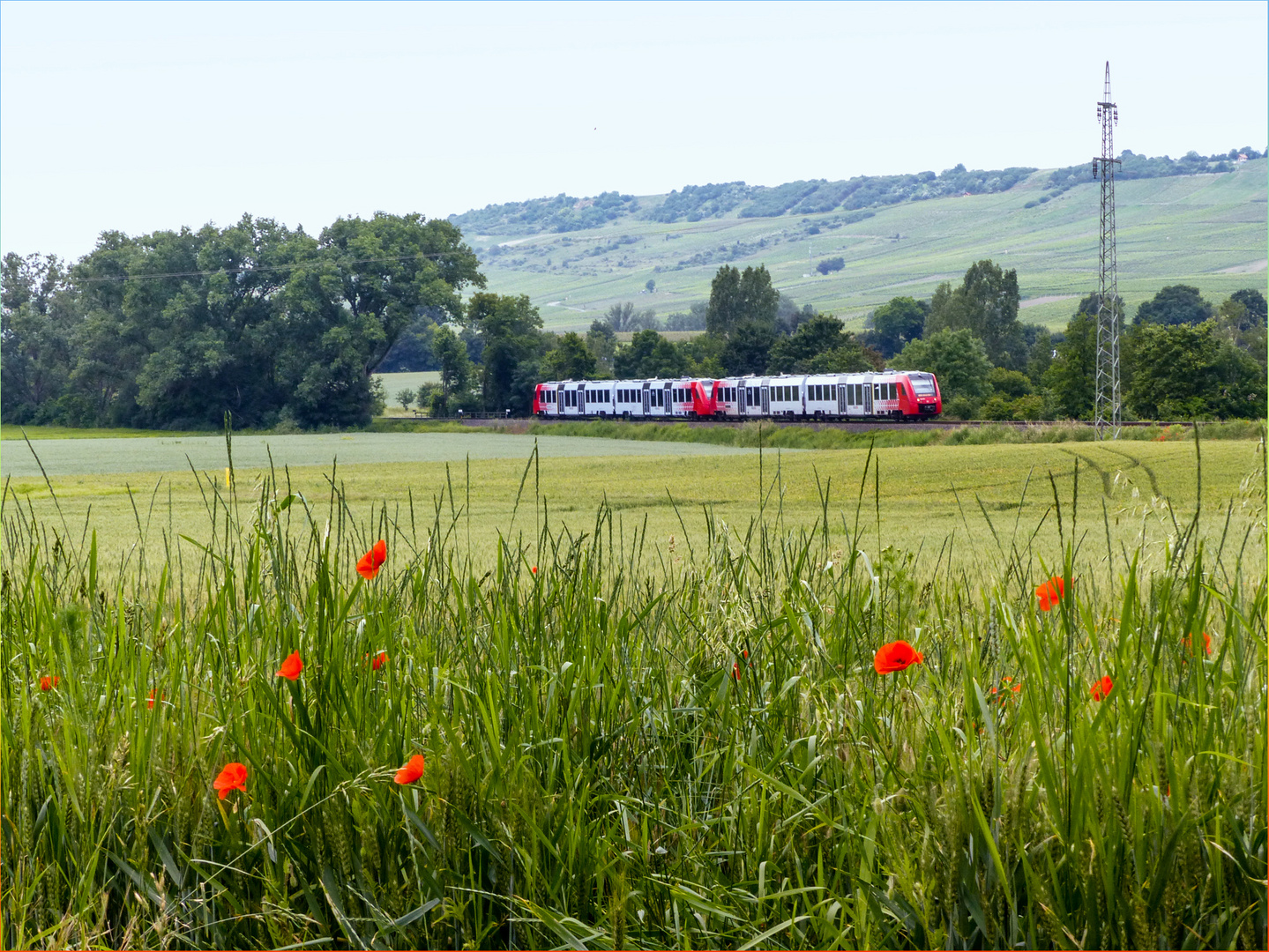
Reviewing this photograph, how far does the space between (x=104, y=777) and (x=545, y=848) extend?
1.05m


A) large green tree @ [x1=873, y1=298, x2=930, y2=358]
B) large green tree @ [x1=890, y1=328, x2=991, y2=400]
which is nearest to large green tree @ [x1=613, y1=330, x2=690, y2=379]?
large green tree @ [x1=890, y1=328, x2=991, y2=400]

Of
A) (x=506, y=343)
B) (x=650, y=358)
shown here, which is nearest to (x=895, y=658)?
(x=506, y=343)

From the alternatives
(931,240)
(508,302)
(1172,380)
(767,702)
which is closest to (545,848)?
(767,702)

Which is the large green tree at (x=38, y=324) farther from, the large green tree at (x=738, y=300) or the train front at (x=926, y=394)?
the train front at (x=926, y=394)

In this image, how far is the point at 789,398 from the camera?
111 feet

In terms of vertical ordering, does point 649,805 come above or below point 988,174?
below

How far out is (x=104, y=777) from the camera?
261 cm

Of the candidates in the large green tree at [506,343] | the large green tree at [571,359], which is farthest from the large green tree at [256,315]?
the large green tree at [571,359]

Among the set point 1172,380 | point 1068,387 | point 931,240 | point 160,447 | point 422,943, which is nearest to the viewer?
point 422,943

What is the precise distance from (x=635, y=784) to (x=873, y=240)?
4105cm

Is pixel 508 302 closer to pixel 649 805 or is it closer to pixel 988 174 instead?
pixel 988 174

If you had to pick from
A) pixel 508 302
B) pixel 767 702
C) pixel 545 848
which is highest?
pixel 508 302

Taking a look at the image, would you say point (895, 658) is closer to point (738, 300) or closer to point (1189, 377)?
point (1189, 377)

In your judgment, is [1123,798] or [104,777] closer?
[1123,798]
